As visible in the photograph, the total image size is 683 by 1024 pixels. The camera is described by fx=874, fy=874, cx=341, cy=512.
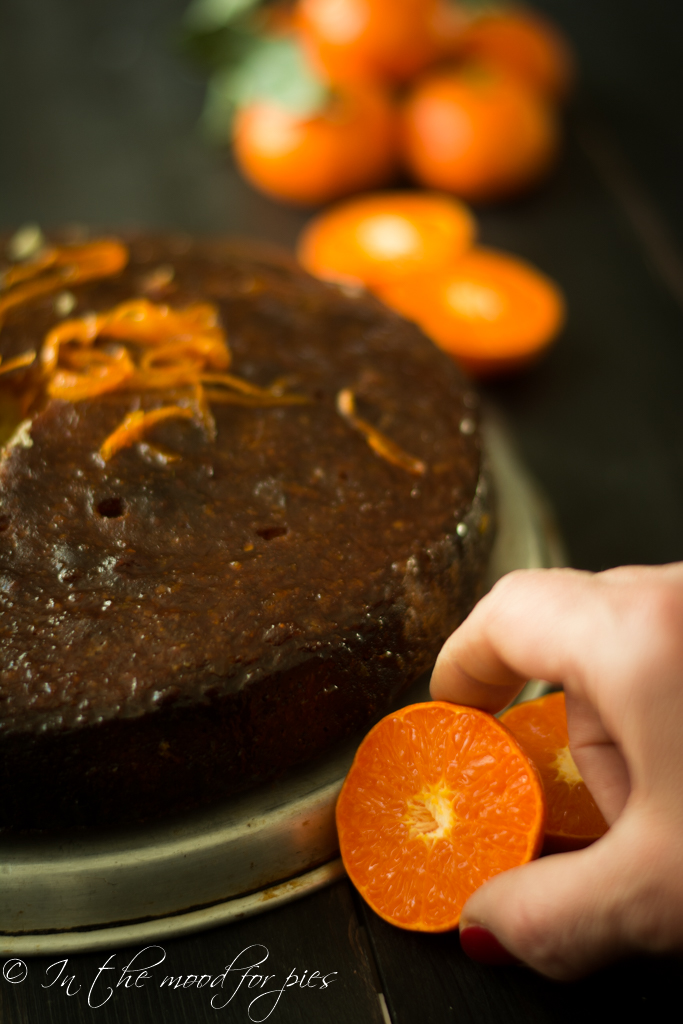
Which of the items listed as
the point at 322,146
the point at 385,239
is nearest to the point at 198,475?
the point at 385,239

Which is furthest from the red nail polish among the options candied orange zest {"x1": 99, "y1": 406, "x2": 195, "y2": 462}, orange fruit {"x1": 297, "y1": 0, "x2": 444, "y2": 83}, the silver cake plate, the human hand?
orange fruit {"x1": 297, "y1": 0, "x2": 444, "y2": 83}

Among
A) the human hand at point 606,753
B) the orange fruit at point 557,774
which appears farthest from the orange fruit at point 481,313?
the human hand at point 606,753

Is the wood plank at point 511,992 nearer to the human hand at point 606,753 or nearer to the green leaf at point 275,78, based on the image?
the human hand at point 606,753

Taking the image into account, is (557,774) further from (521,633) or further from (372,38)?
(372,38)

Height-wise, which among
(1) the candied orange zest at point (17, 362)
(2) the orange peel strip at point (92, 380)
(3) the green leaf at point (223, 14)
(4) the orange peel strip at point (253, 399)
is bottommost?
(4) the orange peel strip at point (253, 399)

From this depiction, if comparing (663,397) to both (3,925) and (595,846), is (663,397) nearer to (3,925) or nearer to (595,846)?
(595,846)

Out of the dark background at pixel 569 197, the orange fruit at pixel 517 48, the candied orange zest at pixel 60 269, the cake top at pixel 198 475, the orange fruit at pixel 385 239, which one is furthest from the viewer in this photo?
the orange fruit at pixel 517 48

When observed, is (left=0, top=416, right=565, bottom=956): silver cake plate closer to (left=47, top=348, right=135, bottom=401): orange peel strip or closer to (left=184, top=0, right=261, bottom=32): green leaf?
(left=47, top=348, right=135, bottom=401): orange peel strip
